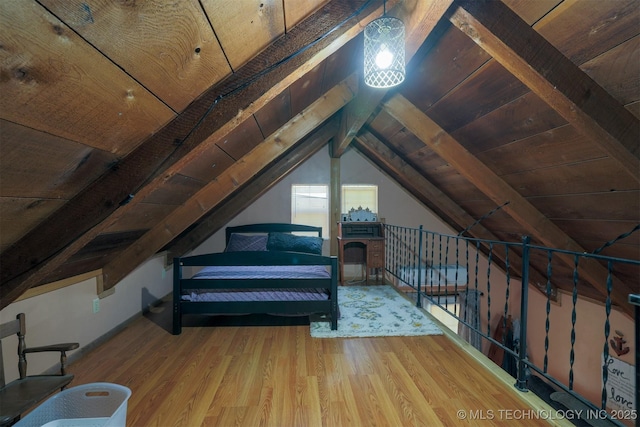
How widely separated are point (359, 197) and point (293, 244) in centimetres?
148

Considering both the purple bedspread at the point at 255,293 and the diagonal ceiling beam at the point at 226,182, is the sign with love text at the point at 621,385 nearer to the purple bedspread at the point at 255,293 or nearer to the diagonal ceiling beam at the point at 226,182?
the purple bedspread at the point at 255,293

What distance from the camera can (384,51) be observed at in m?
1.43

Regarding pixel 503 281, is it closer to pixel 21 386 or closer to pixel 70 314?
pixel 70 314

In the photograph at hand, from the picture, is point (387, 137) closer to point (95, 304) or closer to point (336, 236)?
point (336, 236)

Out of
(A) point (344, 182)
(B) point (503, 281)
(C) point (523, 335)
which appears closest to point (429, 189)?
(A) point (344, 182)

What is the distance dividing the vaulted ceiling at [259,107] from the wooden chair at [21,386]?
0.32 meters

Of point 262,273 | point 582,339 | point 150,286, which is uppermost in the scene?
point 262,273

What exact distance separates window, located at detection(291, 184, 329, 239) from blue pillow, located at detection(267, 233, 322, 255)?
66 centimetres

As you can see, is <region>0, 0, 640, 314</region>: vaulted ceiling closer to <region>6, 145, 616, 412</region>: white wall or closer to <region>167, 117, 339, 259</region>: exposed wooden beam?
<region>6, 145, 616, 412</region>: white wall

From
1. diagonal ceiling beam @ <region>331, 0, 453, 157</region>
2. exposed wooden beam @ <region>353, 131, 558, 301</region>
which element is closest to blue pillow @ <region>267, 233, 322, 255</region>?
exposed wooden beam @ <region>353, 131, 558, 301</region>

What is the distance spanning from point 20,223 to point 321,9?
4.82 ft

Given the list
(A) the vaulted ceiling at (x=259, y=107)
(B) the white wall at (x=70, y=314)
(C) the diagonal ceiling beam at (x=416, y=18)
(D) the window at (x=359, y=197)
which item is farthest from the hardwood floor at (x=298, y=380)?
(D) the window at (x=359, y=197)

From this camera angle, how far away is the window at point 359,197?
4.96m

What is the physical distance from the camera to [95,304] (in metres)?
2.48
